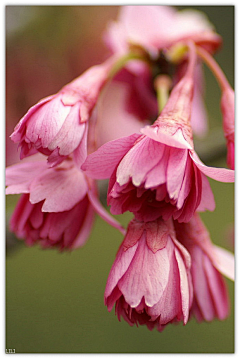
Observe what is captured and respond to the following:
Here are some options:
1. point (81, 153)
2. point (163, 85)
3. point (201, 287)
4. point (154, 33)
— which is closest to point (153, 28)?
point (154, 33)

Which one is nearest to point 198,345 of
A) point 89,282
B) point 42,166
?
point 89,282

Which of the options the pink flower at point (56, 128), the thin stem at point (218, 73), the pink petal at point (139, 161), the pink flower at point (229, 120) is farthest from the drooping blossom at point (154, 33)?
the pink petal at point (139, 161)

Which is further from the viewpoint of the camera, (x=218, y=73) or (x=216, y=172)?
(x=218, y=73)

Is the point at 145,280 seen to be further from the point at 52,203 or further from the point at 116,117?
the point at 116,117

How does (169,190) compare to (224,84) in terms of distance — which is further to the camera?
(224,84)

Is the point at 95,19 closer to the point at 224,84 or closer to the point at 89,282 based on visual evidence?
the point at 224,84

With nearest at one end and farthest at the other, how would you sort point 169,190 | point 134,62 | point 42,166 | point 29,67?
point 169,190
point 42,166
point 134,62
point 29,67
